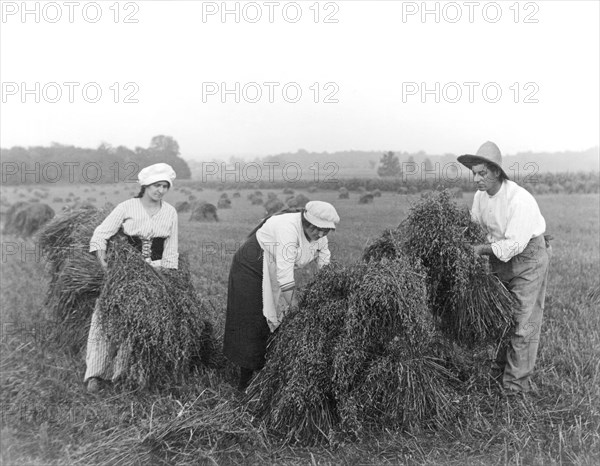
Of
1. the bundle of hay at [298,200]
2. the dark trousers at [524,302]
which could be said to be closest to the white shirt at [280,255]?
the dark trousers at [524,302]

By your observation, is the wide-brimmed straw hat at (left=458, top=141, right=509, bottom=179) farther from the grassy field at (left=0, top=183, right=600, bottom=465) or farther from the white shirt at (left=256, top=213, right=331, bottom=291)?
the grassy field at (left=0, top=183, right=600, bottom=465)

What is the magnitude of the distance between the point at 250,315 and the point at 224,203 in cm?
721

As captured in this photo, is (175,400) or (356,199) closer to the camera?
(175,400)

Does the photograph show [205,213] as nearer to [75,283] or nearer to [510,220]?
[75,283]

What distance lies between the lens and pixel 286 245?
3.40m

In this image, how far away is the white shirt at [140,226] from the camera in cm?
374

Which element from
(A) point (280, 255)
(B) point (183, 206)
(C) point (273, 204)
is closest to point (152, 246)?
(A) point (280, 255)

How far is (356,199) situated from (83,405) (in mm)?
5693

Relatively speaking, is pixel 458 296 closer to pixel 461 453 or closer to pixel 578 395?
pixel 461 453

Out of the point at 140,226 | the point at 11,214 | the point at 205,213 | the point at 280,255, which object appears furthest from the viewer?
the point at 11,214

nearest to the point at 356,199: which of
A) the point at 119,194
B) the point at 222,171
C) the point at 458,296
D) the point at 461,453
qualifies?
the point at 222,171

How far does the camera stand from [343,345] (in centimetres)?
286

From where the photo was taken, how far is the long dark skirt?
3.61m

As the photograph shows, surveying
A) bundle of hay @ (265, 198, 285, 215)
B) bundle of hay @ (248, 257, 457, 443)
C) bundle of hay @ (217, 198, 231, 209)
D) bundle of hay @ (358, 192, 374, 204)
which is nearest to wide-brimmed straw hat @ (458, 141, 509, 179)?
bundle of hay @ (248, 257, 457, 443)
